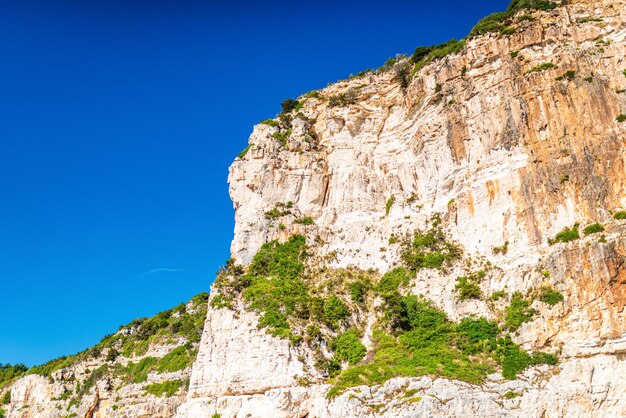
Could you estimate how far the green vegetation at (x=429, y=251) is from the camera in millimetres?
40697

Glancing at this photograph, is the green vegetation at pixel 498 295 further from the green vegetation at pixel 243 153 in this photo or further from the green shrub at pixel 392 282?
the green vegetation at pixel 243 153

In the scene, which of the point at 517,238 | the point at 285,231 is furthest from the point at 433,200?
the point at 285,231

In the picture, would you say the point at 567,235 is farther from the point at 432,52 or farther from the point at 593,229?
the point at 432,52

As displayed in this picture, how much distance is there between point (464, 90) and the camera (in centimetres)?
4503

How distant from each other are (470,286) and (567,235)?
7111 mm

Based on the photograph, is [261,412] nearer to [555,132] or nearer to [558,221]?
[558,221]

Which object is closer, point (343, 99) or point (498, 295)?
point (498, 295)

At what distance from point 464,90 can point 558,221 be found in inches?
574

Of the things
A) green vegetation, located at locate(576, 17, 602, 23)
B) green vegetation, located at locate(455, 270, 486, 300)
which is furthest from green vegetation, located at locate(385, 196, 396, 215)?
green vegetation, located at locate(576, 17, 602, 23)

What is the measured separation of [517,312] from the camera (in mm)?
33938

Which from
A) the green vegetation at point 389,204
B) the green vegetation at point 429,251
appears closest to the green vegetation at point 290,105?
the green vegetation at point 389,204

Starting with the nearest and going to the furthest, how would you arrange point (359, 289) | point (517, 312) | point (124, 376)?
1. point (517, 312)
2. point (359, 289)
3. point (124, 376)

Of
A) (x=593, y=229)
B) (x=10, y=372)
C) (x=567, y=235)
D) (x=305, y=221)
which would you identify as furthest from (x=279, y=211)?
(x=10, y=372)

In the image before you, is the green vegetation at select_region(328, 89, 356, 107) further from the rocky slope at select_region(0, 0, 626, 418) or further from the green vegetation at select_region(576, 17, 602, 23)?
the green vegetation at select_region(576, 17, 602, 23)
